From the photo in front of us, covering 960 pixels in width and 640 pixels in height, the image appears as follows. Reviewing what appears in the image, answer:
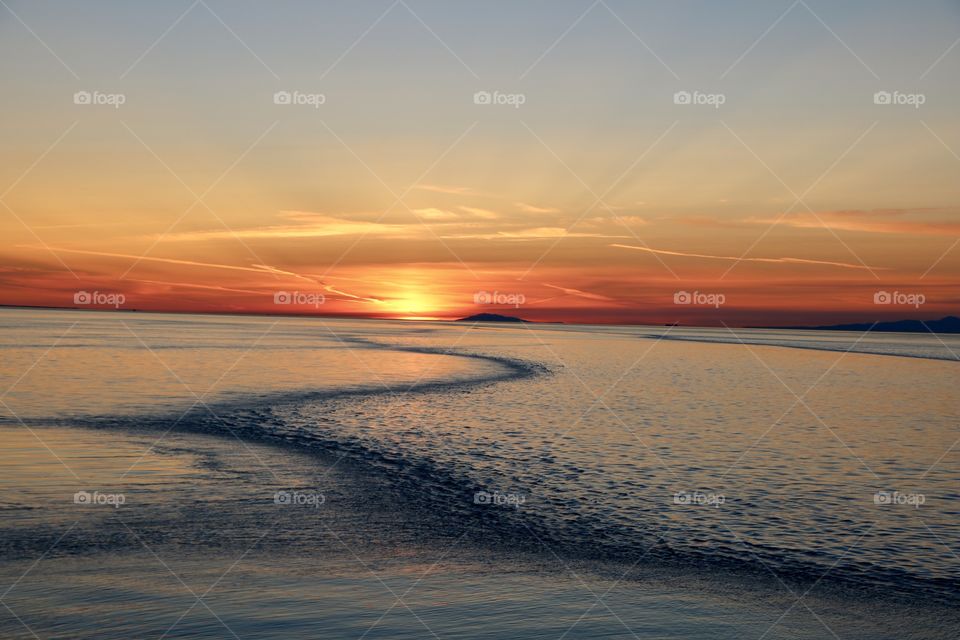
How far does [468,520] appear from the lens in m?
16.8

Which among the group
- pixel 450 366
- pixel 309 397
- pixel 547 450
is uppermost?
pixel 450 366

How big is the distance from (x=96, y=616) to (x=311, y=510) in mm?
6534

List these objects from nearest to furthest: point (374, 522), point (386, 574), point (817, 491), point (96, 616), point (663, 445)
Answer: point (96, 616) → point (386, 574) → point (374, 522) → point (817, 491) → point (663, 445)

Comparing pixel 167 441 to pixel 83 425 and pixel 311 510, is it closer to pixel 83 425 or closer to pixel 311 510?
pixel 83 425

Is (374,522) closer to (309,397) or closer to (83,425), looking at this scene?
(83,425)

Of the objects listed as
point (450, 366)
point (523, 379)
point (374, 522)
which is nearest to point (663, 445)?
point (374, 522)

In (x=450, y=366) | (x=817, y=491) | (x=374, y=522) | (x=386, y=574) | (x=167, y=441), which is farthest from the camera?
(x=450, y=366)

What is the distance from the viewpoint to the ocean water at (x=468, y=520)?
449 inches

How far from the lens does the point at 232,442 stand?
1001 inches

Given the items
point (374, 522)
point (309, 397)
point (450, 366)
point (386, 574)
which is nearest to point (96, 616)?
point (386, 574)

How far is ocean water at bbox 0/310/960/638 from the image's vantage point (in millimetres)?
11398

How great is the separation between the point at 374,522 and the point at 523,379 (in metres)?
38.7

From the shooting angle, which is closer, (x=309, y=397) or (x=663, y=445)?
(x=663, y=445)

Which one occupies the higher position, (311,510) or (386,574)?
(311,510)
